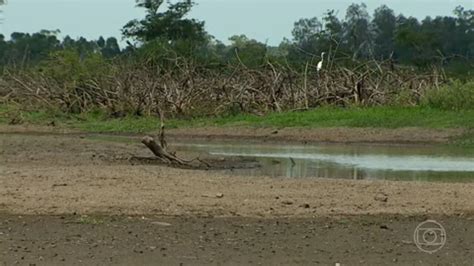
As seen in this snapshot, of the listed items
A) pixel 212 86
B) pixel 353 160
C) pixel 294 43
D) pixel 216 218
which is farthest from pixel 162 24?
pixel 216 218

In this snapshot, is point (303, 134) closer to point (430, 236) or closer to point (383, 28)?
point (430, 236)

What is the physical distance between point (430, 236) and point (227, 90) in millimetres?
24684

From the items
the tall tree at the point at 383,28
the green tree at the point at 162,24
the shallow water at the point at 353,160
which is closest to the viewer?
the shallow water at the point at 353,160

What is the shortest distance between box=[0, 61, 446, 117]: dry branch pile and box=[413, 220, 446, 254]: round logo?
74.2 ft

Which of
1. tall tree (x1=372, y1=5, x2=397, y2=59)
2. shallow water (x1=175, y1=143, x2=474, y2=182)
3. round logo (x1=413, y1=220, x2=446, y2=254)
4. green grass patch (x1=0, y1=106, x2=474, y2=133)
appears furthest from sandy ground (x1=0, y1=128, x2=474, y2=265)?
tall tree (x1=372, y1=5, x2=397, y2=59)

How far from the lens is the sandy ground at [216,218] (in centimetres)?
734

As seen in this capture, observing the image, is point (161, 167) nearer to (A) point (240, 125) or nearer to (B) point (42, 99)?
(A) point (240, 125)

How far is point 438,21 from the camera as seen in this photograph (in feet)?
241

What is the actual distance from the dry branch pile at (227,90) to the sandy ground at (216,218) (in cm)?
1829

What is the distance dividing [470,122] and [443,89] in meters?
3.76

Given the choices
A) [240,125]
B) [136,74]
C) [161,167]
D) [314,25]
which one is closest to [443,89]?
[240,125]

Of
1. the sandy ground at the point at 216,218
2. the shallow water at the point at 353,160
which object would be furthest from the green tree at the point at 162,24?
the sandy ground at the point at 216,218

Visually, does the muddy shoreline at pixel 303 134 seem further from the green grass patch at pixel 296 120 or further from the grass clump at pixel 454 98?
the grass clump at pixel 454 98

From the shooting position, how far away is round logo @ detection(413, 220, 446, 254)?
7.70m
